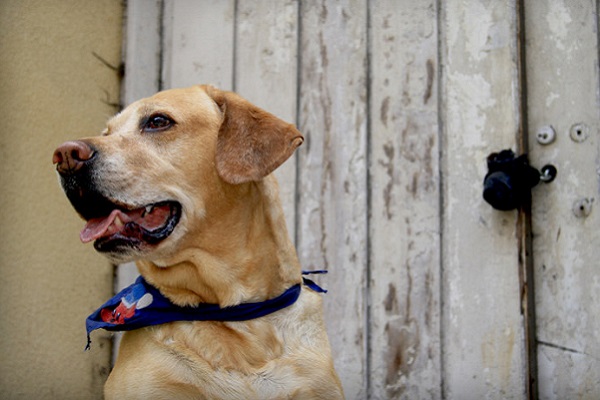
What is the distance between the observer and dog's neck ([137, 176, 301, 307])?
2160 millimetres

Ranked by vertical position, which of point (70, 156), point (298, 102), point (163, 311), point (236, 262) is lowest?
point (163, 311)

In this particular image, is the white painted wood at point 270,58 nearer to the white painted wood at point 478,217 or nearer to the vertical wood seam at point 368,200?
the vertical wood seam at point 368,200

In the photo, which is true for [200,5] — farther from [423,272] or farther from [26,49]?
[423,272]

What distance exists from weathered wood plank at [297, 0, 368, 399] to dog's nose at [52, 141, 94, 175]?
142 centimetres

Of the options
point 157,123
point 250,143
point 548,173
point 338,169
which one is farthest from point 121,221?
point 548,173

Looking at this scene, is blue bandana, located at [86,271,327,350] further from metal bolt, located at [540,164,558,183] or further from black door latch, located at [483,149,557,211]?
metal bolt, located at [540,164,558,183]

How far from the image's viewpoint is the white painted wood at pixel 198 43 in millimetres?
3436

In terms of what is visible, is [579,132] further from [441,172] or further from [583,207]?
[441,172]

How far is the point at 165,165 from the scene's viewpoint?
2.12 m

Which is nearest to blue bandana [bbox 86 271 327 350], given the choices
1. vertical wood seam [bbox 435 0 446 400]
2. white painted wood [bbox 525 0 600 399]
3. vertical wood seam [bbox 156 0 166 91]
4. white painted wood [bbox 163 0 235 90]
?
vertical wood seam [bbox 435 0 446 400]

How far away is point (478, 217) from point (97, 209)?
170 centimetres

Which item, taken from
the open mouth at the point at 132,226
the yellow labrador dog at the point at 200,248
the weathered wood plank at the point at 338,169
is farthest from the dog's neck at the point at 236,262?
the weathered wood plank at the point at 338,169

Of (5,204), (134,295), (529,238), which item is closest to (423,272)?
(529,238)

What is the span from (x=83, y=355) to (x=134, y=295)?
1.18m
